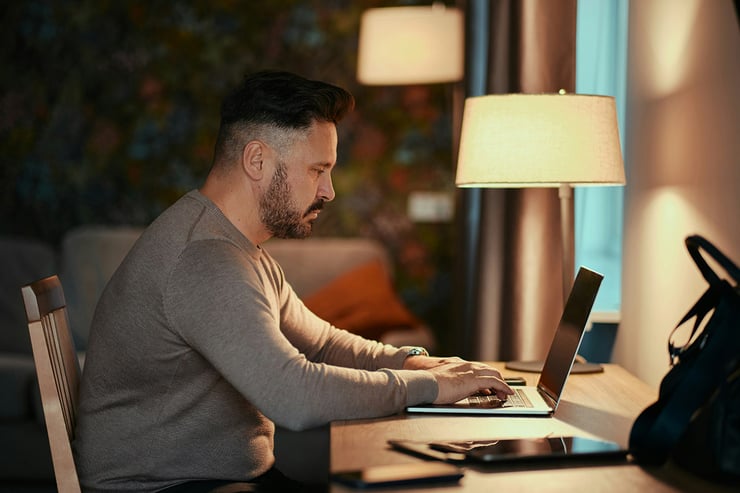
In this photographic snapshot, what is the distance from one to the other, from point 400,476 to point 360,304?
9.21 ft

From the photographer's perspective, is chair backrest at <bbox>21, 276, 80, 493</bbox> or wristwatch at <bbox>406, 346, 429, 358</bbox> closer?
chair backrest at <bbox>21, 276, 80, 493</bbox>

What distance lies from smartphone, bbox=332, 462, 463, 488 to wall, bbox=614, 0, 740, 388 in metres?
0.77

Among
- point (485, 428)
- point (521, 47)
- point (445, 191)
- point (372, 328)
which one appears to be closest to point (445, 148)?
point (445, 191)

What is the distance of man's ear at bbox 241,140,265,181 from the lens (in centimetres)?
168

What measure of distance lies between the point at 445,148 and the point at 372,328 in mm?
1201

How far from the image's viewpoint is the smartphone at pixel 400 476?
3.64 feet

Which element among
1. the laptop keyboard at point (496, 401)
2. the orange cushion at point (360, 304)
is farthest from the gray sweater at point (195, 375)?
the orange cushion at point (360, 304)

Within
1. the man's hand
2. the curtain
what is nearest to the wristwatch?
the man's hand

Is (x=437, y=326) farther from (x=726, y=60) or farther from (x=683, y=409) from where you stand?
(x=683, y=409)

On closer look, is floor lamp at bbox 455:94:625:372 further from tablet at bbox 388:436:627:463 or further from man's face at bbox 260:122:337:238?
tablet at bbox 388:436:627:463

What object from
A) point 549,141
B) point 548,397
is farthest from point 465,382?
point 549,141

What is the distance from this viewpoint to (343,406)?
144 centimetres

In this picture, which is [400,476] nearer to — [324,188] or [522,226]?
[324,188]

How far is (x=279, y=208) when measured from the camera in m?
1.70
